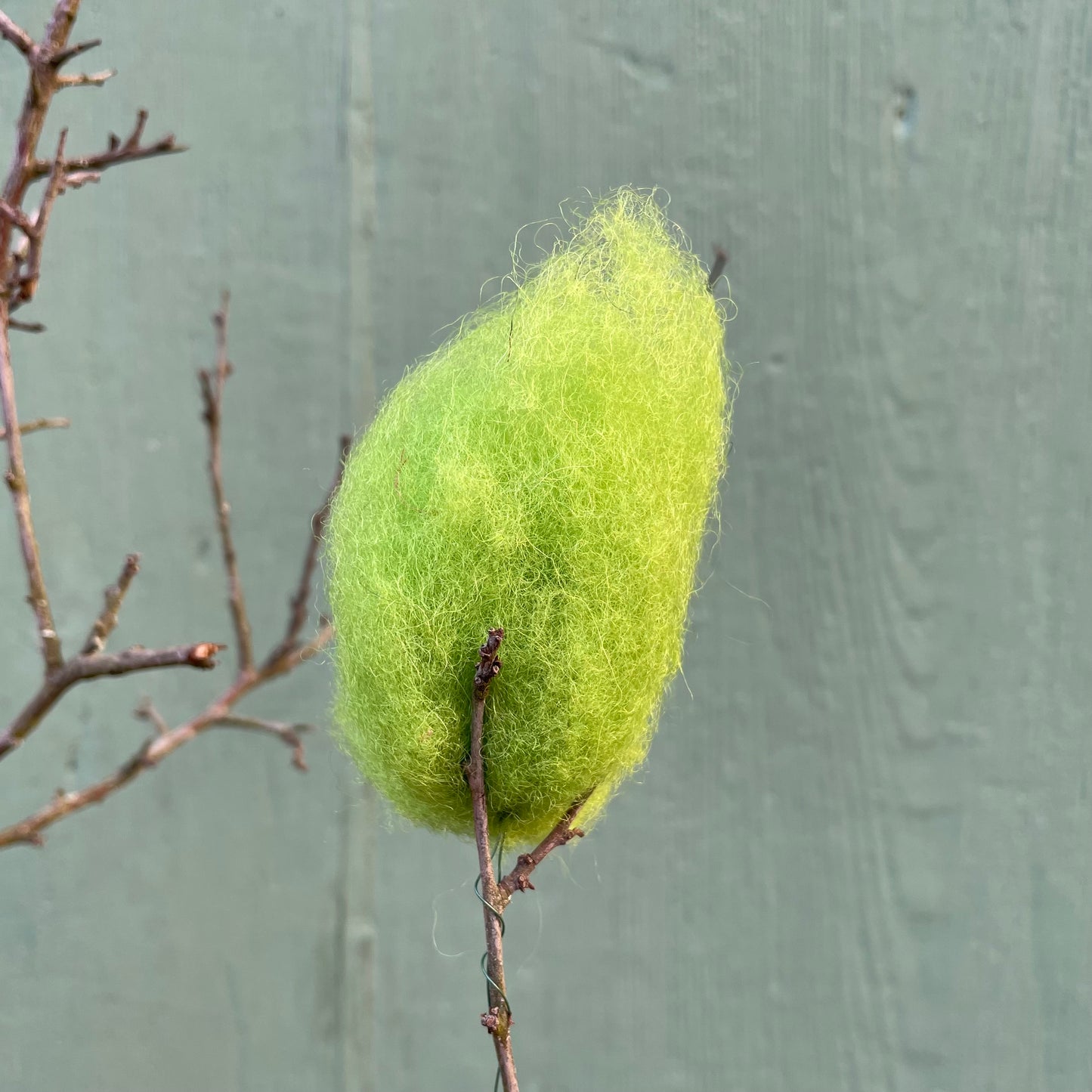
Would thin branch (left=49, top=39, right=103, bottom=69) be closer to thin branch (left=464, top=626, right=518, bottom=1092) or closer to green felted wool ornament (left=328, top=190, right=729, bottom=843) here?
green felted wool ornament (left=328, top=190, right=729, bottom=843)

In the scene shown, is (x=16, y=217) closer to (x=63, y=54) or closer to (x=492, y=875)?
(x=63, y=54)

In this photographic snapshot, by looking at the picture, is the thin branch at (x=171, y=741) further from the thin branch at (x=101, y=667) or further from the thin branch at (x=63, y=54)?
the thin branch at (x=63, y=54)

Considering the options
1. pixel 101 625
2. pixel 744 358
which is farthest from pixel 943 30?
pixel 101 625

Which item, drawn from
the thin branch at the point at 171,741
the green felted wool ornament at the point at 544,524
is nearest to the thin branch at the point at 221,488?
the thin branch at the point at 171,741

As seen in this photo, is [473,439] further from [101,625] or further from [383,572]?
[101,625]

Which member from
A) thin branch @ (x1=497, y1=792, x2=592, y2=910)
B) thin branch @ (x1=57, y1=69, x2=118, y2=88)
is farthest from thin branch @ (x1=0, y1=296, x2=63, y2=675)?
thin branch @ (x1=497, y1=792, x2=592, y2=910)

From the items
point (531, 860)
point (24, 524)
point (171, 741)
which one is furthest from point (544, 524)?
point (171, 741)
